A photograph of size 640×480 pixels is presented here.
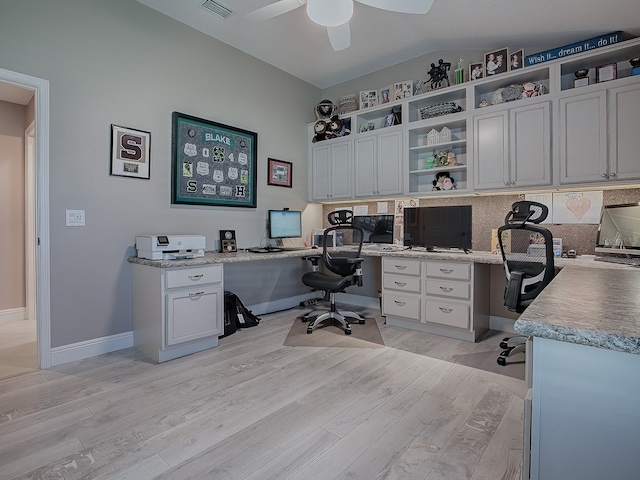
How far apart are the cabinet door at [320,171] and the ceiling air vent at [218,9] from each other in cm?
186

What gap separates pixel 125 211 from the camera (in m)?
2.90

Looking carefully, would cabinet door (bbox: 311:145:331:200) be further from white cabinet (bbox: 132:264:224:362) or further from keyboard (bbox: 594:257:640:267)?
keyboard (bbox: 594:257:640:267)

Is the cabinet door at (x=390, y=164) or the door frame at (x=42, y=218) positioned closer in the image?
the door frame at (x=42, y=218)

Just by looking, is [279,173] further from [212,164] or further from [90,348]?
[90,348]

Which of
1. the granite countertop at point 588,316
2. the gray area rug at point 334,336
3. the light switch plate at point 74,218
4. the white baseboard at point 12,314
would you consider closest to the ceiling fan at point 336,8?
the granite countertop at point 588,316

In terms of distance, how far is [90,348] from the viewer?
2.72 meters

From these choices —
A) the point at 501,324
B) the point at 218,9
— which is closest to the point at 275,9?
the point at 218,9

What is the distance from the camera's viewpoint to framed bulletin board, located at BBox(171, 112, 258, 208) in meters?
3.23

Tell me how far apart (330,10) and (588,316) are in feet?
6.89

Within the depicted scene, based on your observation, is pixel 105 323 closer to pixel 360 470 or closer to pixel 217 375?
pixel 217 375

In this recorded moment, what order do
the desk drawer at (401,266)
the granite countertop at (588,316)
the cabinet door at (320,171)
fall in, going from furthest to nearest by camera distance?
the cabinet door at (320,171) → the desk drawer at (401,266) → the granite countertop at (588,316)

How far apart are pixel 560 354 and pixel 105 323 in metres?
3.17

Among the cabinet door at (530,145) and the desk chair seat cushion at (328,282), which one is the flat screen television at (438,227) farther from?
the desk chair seat cushion at (328,282)

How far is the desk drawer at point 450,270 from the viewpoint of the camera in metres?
3.00
